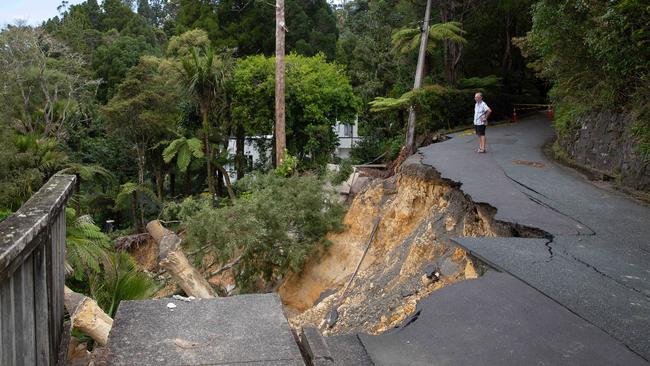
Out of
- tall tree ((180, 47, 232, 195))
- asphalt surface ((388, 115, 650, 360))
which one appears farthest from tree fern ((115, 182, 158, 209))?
asphalt surface ((388, 115, 650, 360))

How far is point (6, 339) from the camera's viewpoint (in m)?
2.22

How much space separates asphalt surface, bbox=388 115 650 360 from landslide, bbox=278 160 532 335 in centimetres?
37

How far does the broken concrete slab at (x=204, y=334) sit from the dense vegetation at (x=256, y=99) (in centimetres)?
372

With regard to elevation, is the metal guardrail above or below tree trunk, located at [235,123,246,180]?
above

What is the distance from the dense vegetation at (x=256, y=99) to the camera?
11.3 meters

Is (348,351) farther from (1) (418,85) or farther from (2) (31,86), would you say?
(2) (31,86)

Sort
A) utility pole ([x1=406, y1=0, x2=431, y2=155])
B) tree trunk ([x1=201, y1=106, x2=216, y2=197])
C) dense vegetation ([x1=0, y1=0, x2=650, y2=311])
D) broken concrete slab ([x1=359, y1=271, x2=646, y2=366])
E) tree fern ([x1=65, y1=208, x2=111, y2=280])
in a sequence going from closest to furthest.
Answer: broken concrete slab ([x1=359, y1=271, x2=646, y2=366])
tree fern ([x1=65, y1=208, x2=111, y2=280])
dense vegetation ([x1=0, y1=0, x2=650, y2=311])
utility pole ([x1=406, y1=0, x2=431, y2=155])
tree trunk ([x1=201, y1=106, x2=216, y2=197])

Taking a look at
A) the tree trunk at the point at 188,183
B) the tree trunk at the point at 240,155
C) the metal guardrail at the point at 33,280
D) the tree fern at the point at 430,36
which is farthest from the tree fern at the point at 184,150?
the metal guardrail at the point at 33,280

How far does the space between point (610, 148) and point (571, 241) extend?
5.38 m

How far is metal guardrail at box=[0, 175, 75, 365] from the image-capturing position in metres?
2.21

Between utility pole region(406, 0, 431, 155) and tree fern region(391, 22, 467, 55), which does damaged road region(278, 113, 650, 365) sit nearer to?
utility pole region(406, 0, 431, 155)

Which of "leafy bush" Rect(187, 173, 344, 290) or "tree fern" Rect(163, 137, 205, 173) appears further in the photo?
"tree fern" Rect(163, 137, 205, 173)

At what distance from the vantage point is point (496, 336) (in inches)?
160

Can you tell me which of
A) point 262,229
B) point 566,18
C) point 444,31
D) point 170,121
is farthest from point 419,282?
point 170,121
